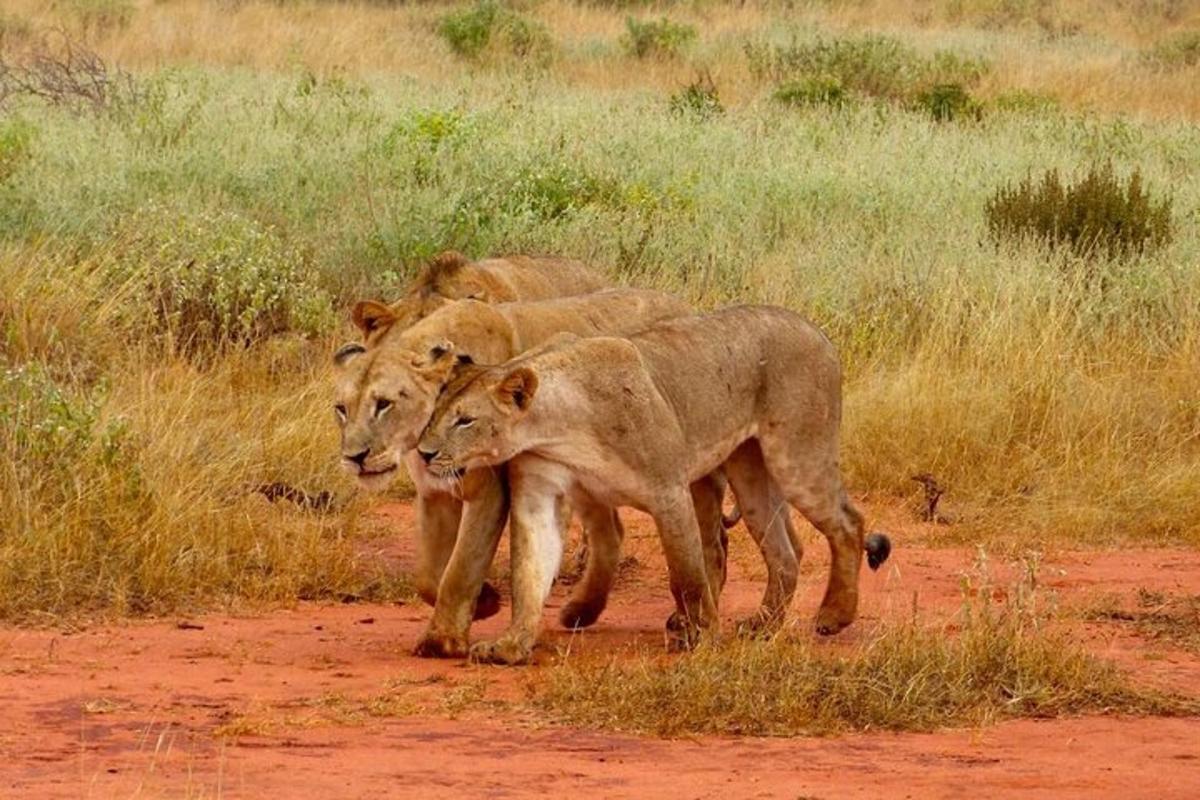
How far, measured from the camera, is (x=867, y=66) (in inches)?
1059

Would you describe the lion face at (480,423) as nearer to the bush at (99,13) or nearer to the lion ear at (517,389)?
the lion ear at (517,389)

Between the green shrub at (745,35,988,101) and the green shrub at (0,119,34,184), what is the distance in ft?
35.4

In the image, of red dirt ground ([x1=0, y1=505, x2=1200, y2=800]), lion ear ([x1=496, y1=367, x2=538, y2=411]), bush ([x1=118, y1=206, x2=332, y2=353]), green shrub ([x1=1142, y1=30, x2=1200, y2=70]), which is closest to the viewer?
red dirt ground ([x1=0, y1=505, x2=1200, y2=800])

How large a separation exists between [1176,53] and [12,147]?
66.2ft

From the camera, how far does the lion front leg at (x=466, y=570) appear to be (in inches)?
352

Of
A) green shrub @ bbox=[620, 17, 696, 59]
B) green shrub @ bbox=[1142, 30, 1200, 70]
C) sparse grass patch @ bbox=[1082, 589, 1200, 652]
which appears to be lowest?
sparse grass patch @ bbox=[1082, 589, 1200, 652]

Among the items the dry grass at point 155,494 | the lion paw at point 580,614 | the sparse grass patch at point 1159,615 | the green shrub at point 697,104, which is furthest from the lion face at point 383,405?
the green shrub at point 697,104

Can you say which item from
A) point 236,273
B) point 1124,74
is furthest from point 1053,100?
point 236,273

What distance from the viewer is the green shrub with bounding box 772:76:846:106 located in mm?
23734

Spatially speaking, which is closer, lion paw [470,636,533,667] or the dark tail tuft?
lion paw [470,636,533,667]

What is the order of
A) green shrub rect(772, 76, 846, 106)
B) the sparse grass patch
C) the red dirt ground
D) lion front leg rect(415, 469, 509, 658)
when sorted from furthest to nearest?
green shrub rect(772, 76, 846, 106) → the sparse grass patch → lion front leg rect(415, 469, 509, 658) → the red dirt ground

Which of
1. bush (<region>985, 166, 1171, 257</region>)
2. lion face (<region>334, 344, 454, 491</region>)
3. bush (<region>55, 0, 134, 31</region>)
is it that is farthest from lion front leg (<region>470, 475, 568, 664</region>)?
bush (<region>55, 0, 134, 31</region>)

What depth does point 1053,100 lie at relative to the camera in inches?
Answer: 1025

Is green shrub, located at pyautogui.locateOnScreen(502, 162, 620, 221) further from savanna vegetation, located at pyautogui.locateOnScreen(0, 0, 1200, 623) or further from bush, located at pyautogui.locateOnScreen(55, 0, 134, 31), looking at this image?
bush, located at pyautogui.locateOnScreen(55, 0, 134, 31)
